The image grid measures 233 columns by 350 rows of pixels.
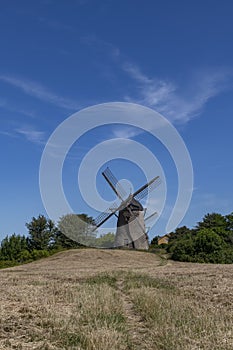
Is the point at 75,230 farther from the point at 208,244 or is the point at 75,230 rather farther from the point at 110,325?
the point at 110,325

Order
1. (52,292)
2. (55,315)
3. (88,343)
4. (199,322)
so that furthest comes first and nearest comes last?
(52,292) → (55,315) → (199,322) → (88,343)

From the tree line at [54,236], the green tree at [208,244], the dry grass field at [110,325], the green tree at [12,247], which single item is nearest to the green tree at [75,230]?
the tree line at [54,236]

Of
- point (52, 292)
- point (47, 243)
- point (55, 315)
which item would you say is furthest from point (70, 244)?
point (55, 315)

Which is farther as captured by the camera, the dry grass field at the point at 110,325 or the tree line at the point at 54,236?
the tree line at the point at 54,236

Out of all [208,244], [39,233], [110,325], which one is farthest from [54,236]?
[110,325]

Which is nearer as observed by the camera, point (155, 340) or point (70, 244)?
point (155, 340)

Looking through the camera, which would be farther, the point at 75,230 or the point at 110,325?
the point at 75,230

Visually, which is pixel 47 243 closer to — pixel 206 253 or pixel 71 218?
pixel 71 218

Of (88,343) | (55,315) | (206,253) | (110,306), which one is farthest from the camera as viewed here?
(206,253)

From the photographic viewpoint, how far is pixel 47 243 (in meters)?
70.8

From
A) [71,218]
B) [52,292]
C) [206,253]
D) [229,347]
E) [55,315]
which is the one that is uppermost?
[71,218]

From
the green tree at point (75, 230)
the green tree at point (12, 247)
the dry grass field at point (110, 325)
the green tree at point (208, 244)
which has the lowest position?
the dry grass field at point (110, 325)

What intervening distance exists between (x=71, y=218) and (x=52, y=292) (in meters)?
60.6

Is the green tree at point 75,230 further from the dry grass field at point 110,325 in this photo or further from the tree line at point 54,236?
the dry grass field at point 110,325
